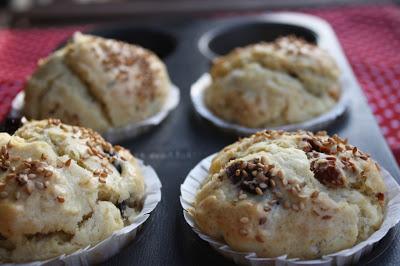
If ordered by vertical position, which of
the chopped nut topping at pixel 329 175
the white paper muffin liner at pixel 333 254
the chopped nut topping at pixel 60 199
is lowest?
the white paper muffin liner at pixel 333 254

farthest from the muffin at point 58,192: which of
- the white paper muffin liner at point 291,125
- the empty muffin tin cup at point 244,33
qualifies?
the empty muffin tin cup at point 244,33

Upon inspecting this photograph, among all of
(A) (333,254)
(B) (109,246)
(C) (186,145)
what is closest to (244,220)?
(A) (333,254)

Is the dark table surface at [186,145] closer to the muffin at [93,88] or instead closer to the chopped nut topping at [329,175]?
the muffin at [93,88]

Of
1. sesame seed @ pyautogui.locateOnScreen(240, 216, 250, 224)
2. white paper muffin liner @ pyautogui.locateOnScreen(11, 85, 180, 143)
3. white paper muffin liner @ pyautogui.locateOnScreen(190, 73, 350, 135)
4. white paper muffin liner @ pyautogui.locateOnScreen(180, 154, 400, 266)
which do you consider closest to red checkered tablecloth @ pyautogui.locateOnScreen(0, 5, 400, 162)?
white paper muffin liner @ pyautogui.locateOnScreen(11, 85, 180, 143)

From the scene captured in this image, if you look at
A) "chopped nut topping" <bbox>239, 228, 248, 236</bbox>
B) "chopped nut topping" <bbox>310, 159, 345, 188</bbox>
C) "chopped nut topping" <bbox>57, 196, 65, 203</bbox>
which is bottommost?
"chopped nut topping" <bbox>239, 228, 248, 236</bbox>

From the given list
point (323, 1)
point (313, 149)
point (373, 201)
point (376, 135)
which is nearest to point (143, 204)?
point (313, 149)

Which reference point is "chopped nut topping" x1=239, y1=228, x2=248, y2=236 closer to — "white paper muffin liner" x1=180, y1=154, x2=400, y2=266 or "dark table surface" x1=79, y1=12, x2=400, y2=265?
"white paper muffin liner" x1=180, y1=154, x2=400, y2=266
